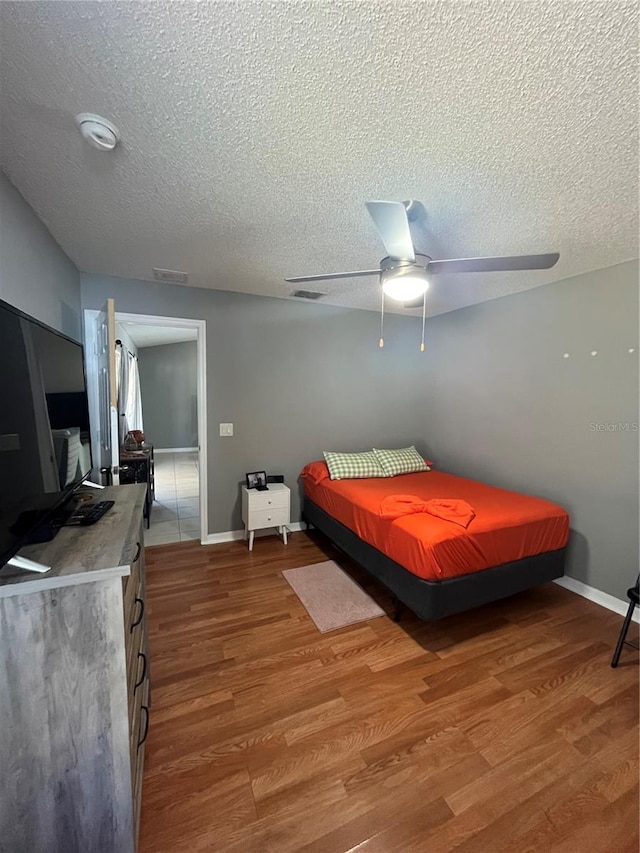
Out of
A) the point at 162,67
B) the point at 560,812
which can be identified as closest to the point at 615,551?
the point at 560,812

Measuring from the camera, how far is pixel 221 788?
1297 millimetres

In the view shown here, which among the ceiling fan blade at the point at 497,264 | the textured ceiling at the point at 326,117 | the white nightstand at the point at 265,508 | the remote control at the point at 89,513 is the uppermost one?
the textured ceiling at the point at 326,117

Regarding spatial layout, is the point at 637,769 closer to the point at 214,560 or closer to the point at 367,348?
the point at 214,560

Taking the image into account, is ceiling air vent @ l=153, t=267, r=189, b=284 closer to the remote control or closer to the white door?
the white door

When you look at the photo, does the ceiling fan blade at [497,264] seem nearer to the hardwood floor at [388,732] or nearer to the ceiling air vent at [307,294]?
the ceiling air vent at [307,294]

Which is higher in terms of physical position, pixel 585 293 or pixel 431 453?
pixel 585 293

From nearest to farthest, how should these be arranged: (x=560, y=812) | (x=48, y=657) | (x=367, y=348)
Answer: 1. (x=48, y=657)
2. (x=560, y=812)
3. (x=367, y=348)

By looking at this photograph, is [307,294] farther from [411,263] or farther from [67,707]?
[67,707]

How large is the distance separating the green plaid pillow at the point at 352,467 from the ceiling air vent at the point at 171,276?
6.87ft

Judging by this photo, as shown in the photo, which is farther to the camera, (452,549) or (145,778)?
(452,549)

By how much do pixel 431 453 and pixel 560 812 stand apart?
315cm

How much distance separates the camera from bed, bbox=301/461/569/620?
1978 millimetres

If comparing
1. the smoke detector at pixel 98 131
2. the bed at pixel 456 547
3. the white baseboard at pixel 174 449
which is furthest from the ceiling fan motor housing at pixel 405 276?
the white baseboard at pixel 174 449

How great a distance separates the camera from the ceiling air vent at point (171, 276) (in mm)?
2740
